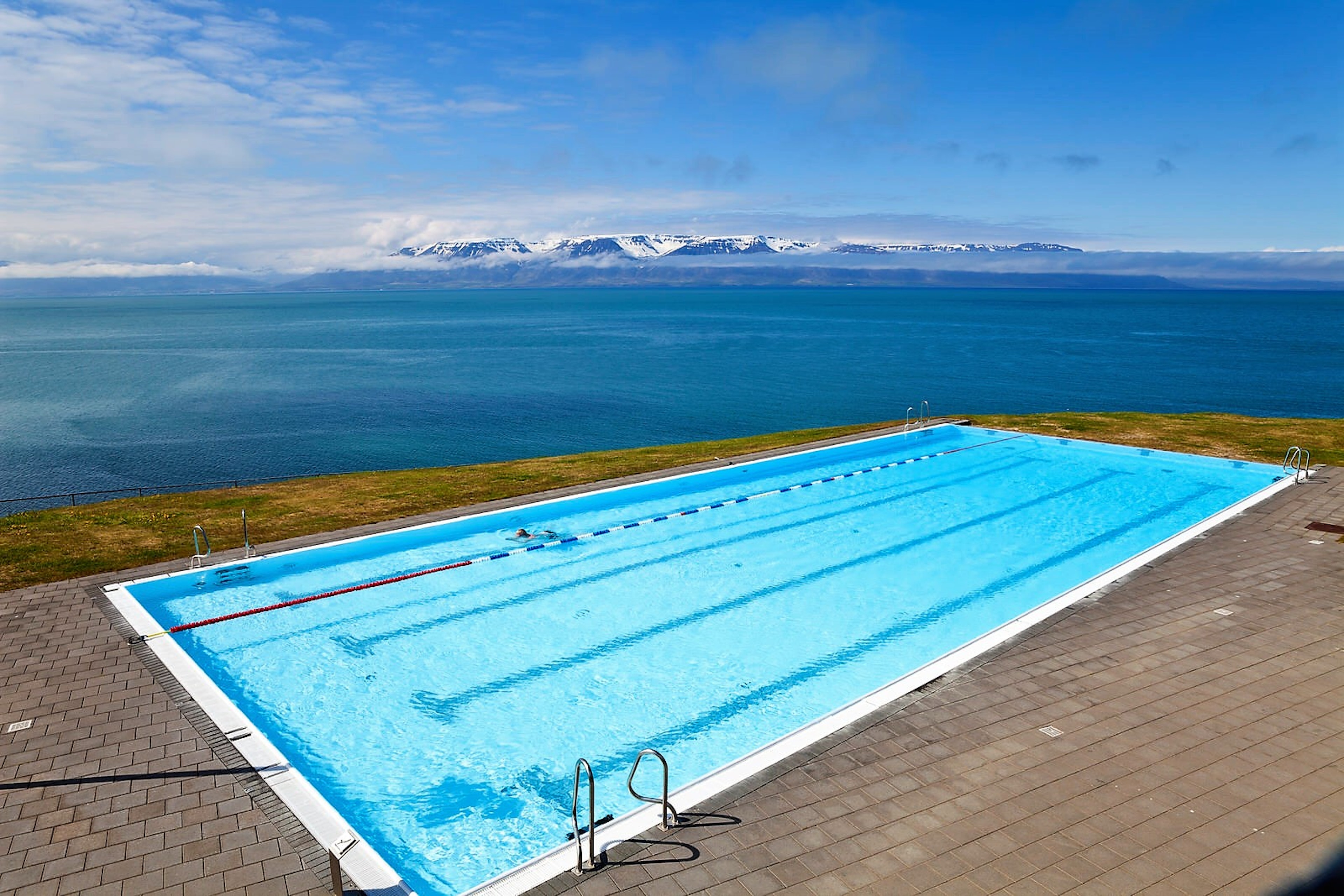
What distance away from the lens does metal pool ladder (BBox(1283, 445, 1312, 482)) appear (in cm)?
1823

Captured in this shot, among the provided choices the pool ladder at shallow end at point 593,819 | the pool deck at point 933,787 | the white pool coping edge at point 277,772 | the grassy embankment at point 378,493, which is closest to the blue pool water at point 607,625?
the white pool coping edge at point 277,772

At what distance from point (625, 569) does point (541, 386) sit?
4040 centimetres

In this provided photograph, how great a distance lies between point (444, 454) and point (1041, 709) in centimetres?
2963

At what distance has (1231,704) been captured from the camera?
8508mm

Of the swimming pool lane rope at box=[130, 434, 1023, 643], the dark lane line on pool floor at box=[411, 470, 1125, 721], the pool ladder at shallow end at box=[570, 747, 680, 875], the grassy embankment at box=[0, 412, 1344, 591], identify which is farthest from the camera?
the grassy embankment at box=[0, 412, 1344, 591]

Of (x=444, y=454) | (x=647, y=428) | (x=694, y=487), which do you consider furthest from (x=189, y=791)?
(x=647, y=428)

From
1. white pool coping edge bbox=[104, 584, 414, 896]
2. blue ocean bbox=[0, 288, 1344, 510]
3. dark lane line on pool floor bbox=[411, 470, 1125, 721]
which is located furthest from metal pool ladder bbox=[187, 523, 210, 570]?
blue ocean bbox=[0, 288, 1344, 510]

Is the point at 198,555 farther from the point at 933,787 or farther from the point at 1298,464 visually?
the point at 1298,464

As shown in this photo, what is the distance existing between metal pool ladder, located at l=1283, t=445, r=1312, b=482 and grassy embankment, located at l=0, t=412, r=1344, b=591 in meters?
0.30

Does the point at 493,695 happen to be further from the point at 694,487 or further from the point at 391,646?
the point at 694,487

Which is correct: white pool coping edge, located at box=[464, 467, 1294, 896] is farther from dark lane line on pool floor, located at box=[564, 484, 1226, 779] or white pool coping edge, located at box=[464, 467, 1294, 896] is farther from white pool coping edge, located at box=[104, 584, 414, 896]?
dark lane line on pool floor, located at box=[564, 484, 1226, 779]

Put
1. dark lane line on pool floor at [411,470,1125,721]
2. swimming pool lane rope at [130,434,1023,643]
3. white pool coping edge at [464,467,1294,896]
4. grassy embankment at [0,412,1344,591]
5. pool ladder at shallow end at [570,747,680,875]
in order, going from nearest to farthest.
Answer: pool ladder at shallow end at [570,747,680,875], white pool coping edge at [464,467,1294,896], dark lane line on pool floor at [411,470,1125,721], swimming pool lane rope at [130,434,1023,643], grassy embankment at [0,412,1344,591]

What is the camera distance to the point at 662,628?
490 inches

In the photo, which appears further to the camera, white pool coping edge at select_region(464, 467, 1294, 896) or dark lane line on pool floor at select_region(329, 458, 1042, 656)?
dark lane line on pool floor at select_region(329, 458, 1042, 656)
